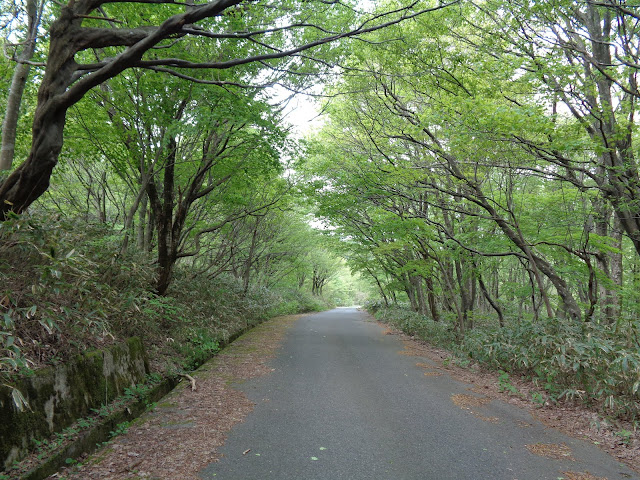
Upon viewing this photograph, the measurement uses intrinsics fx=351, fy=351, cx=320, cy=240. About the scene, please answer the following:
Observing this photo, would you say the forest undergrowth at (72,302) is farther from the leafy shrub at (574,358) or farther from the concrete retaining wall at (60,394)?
the leafy shrub at (574,358)

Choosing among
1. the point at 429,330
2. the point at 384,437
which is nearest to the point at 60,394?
the point at 384,437

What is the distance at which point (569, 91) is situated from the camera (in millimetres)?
6621

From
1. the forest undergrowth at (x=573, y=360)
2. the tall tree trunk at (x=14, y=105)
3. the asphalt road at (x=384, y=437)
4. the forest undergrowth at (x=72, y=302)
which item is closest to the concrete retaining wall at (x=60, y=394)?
the forest undergrowth at (x=72, y=302)

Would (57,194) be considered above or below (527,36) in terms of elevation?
below

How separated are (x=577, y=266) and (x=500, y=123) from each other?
4.36 m

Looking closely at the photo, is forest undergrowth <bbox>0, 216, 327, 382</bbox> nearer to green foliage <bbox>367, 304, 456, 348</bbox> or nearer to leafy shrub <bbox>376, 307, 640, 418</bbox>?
leafy shrub <bbox>376, 307, 640, 418</bbox>

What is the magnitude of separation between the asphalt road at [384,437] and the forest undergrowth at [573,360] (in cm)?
97

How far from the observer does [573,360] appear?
5426mm

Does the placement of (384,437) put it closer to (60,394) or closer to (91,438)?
(91,438)

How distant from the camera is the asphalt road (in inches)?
131

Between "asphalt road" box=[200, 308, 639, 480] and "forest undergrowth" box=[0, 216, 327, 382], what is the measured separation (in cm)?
190

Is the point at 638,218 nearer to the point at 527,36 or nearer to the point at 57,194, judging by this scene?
the point at 527,36

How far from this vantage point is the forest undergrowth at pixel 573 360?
4730 mm

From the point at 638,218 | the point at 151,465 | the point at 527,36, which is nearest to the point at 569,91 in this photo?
the point at 527,36
